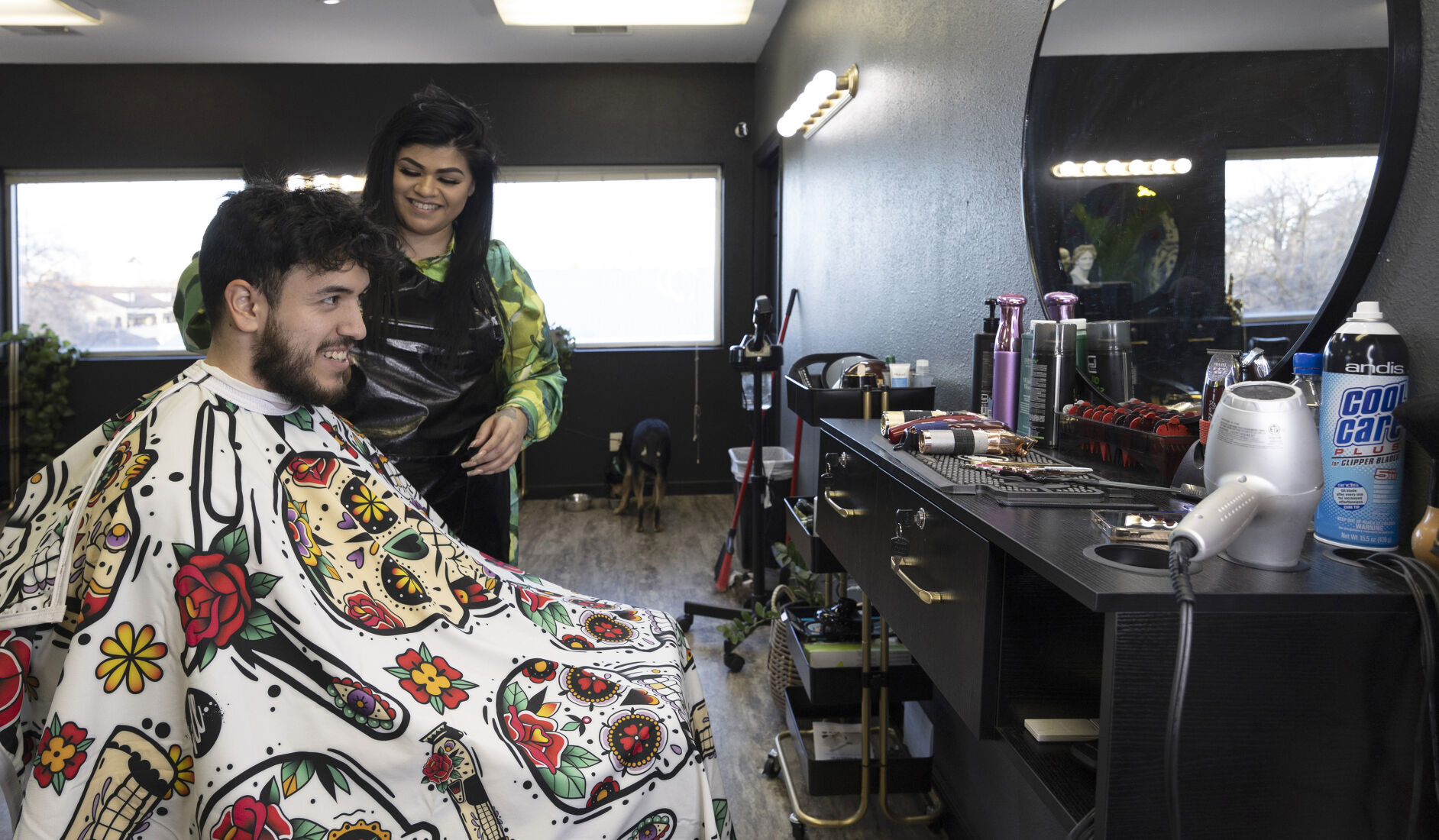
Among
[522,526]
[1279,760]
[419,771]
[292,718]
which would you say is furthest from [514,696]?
[522,526]

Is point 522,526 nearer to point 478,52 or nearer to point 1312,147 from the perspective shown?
point 478,52

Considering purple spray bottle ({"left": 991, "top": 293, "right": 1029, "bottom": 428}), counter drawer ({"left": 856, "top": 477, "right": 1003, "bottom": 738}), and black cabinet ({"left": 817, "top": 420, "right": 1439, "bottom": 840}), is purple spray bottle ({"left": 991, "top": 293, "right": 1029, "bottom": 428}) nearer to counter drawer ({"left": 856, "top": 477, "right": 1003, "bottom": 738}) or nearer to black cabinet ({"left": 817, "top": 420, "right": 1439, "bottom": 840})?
counter drawer ({"left": 856, "top": 477, "right": 1003, "bottom": 738})

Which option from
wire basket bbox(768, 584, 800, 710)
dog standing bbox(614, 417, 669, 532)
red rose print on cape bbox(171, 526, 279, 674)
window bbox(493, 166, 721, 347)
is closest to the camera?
red rose print on cape bbox(171, 526, 279, 674)

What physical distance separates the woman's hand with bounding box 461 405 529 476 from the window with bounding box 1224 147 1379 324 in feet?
3.90

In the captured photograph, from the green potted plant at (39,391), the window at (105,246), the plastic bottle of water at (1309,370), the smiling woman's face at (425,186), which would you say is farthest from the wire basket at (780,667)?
the green potted plant at (39,391)

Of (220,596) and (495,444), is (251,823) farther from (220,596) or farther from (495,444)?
(495,444)

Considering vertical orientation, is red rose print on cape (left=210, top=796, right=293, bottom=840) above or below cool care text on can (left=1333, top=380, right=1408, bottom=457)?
below

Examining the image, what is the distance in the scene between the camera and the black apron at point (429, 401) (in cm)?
167

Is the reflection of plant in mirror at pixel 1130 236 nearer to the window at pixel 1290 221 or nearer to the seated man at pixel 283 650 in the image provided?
the window at pixel 1290 221

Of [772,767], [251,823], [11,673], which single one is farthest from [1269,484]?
[772,767]

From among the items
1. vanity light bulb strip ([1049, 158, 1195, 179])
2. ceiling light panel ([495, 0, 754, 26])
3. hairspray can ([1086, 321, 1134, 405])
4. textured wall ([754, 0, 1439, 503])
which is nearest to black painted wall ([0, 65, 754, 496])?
ceiling light panel ([495, 0, 754, 26])

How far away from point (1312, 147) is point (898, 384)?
1.24 m

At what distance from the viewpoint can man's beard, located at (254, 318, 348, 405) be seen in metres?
1.30

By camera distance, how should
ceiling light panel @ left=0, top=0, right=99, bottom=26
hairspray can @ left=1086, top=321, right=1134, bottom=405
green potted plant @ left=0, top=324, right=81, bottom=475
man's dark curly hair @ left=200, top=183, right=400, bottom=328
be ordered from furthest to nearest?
1. green potted plant @ left=0, top=324, right=81, bottom=475
2. ceiling light panel @ left=0, top=0, right=99, bottom=26
3. hairspray can @ left=1086, top=321, right=1134, bottom=405
4. man's dark curly hair @ left=200, top=183, right=400, bottom=328
